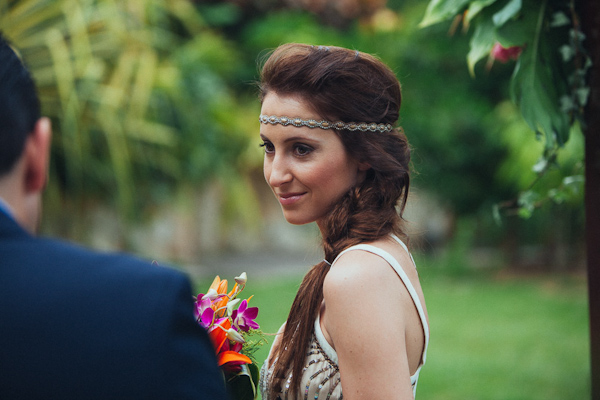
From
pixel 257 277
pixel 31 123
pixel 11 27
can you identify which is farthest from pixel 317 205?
pixel 257 277

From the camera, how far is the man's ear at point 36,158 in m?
1.14

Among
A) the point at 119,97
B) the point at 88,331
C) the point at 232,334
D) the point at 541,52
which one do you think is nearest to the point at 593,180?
the point at 541,52

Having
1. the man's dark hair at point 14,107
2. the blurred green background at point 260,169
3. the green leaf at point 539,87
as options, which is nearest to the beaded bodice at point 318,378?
the man's dark hair at point 14,107

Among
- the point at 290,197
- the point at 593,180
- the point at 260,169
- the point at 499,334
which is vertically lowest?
the point at 260,169

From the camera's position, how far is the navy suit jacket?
103 cm

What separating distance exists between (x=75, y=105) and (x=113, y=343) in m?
7.00

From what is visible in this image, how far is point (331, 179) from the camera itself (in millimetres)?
1895

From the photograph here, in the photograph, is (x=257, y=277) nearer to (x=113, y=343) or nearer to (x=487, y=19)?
(x=487, y=19)

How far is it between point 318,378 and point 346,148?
68cm

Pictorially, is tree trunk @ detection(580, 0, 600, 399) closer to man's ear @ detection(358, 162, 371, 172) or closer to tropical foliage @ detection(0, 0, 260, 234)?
man's ear @ detection(358, 162, 371, 172)

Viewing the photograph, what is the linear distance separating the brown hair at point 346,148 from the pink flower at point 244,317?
4.6 inches

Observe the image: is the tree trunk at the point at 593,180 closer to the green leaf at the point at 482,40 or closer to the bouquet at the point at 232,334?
the green leaf at the point at 482,40

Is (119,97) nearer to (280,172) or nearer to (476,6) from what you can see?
(476,6)

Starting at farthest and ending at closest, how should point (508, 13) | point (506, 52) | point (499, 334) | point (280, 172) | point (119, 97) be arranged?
point (119, 97), point (499, 334), point (506, 52), point (508, 13), point (280, 172)
